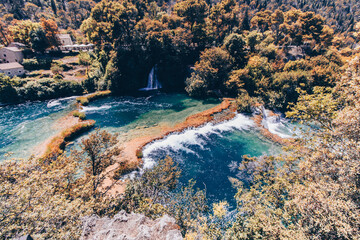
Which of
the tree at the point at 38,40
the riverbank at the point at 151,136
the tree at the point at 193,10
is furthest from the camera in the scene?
the tree at the point at 38,40

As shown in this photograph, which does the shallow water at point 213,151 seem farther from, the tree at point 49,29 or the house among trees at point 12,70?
the tree at point 49,29

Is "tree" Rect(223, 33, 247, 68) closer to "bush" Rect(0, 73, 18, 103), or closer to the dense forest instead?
the dense forest

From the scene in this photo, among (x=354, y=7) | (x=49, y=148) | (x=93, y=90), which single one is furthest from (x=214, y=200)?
(x=354, y=7)

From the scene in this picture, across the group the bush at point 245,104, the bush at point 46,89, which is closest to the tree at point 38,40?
the bush at point 46,89

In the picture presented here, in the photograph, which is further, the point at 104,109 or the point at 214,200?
the point at 104,109

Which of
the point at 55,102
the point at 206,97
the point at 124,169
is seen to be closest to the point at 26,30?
the point at 55,102

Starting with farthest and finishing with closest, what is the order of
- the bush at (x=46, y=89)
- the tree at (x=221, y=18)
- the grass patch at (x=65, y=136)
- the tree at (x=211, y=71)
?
the tree at (x=221, y=18) < the tree at (x=211, y=71) < the bush at (x=46, y=89) < the grass patch at (x=65, y=136)

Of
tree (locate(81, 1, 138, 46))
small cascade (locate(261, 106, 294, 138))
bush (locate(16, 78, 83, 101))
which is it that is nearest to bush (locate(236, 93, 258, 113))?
small cascade (locate(261, 106, 294, 138))

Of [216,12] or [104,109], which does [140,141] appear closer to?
[104,109]
